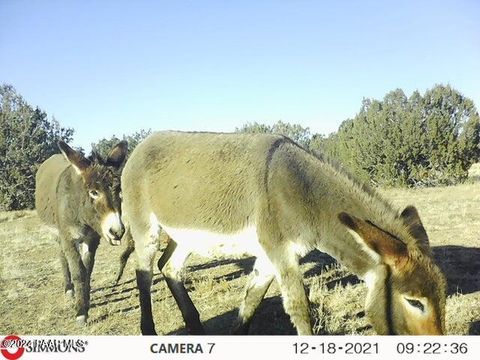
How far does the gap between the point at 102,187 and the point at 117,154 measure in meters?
0.33

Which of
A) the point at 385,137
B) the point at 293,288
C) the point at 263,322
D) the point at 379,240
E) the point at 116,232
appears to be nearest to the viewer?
the point at 379,240

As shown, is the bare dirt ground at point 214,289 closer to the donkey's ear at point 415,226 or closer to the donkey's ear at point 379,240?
the donkey's ear at point 415,226

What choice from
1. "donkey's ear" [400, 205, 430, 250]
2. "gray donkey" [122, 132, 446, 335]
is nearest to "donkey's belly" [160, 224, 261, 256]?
"gray donkey" [122, 132, 446, 335]

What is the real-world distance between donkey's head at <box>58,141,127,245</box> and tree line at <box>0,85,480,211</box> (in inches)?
4.8

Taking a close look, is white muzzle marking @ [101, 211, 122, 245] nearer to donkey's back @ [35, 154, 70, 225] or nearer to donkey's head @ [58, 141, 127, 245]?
donkey's head @ [58, 141, 127, 245]

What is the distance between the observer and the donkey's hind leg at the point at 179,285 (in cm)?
312

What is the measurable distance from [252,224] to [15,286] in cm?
221

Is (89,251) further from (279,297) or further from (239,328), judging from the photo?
(279,297)

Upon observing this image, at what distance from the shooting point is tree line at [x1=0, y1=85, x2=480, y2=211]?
9.98 ft

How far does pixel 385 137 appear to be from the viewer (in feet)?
10.8

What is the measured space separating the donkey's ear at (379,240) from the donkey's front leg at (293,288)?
0.50m

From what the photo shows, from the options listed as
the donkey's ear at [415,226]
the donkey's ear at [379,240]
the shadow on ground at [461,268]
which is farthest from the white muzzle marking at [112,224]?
the shadow on ground at [461,268]

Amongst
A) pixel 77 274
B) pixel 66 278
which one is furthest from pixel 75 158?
pixel 66 278
